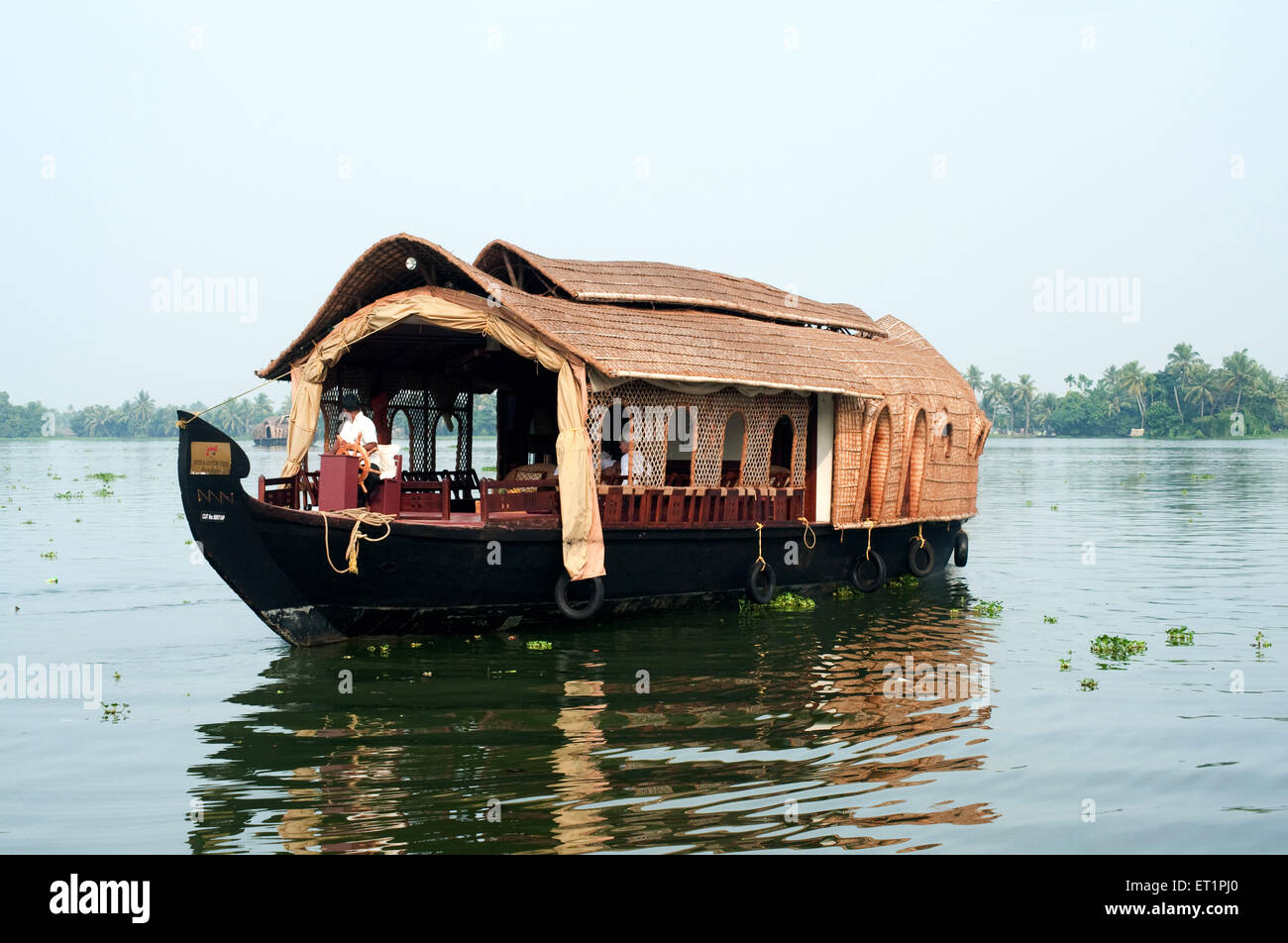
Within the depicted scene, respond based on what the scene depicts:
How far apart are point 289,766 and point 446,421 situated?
6.63 m

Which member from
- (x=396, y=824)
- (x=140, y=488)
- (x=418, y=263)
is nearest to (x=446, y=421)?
(x=418, y=263)

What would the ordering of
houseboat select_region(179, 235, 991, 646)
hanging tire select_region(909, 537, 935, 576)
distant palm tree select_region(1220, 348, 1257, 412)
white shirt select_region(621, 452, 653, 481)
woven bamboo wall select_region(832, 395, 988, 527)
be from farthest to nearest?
distant palm tree select_region(1220, 348, 1257, 412)
hanging tire select_region(909, 537, 935, 576)
woven bamboo wall select_region(832, 395, 988, 527)
white shirt select_region(621, 452, 653, 481)
houseboat select_region(179, 235, 991, 646)

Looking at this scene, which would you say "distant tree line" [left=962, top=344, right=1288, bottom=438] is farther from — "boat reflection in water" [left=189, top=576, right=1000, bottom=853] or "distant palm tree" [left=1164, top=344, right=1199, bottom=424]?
"boat reflection in water" [left=189, top=576, right=1000, bottom=853]

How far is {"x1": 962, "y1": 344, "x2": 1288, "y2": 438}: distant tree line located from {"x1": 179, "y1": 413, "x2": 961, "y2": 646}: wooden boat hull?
71424 mm

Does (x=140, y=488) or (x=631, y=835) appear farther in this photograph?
(x=140, y=488)

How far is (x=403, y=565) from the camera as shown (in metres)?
8.17

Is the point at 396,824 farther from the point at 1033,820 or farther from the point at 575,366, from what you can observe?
the point at 575,366

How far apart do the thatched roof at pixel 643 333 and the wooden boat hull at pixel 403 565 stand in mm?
1454

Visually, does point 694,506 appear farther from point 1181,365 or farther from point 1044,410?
point 1044,410

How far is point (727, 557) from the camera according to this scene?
10.2m

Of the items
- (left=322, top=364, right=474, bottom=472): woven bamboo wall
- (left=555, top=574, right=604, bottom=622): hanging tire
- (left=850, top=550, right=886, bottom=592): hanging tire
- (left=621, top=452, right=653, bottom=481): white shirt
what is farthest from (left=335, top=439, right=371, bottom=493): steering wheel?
(left=850, top=550, right=886, bottom=592): hanging tire

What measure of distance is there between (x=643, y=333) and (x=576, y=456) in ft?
5.04

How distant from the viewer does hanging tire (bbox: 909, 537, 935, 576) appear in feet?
40.7

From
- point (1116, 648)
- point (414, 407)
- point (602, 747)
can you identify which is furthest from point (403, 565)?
point (1116, 648)
